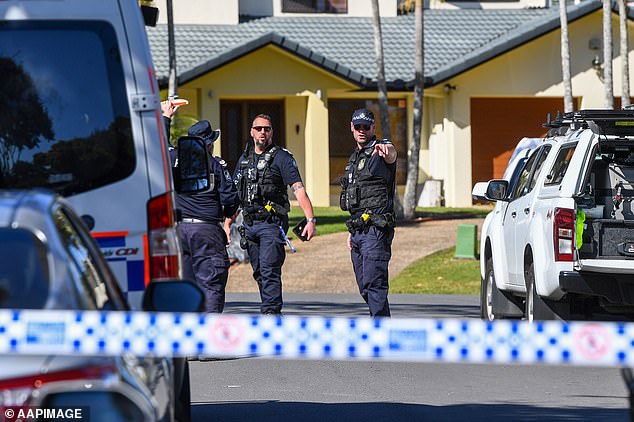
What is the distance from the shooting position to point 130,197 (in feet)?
23.4

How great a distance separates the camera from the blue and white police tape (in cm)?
464

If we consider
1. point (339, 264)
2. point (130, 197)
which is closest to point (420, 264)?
point (339, 264)

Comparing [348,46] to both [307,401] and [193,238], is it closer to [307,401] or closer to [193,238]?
[193,238]

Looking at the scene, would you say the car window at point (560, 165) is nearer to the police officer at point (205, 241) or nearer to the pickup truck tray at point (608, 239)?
the pickup truck tray at point (608, 239)

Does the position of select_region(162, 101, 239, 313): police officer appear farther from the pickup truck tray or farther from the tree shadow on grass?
the pickup truck tray

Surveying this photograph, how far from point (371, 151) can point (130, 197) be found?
17.3ft

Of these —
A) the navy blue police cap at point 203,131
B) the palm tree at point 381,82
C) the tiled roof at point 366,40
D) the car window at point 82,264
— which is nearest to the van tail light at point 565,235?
the navy blue police cap at point 203,131

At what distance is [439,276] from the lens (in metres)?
21.9

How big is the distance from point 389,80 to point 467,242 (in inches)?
398

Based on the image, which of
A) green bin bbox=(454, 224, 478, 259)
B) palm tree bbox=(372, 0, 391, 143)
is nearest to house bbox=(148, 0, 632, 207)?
palm tree bbox=(372, 0, 391, 143)

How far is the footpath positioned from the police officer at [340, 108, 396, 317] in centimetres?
873

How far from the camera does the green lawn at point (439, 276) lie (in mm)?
20906

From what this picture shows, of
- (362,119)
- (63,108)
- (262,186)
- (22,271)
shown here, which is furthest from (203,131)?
(22,271)

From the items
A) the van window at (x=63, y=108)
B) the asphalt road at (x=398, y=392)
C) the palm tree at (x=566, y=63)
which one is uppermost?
the palm tree at (x=566, y=63)
